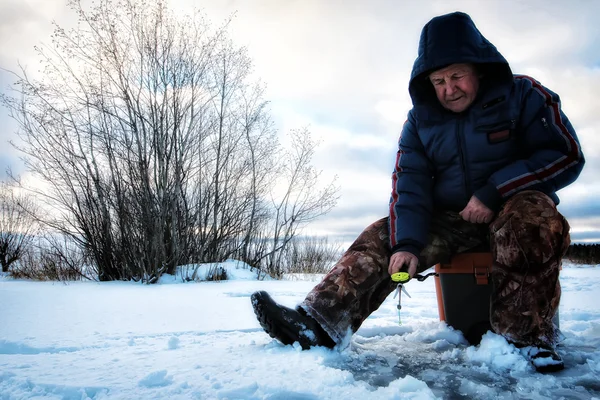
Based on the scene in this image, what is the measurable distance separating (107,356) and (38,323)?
0.88 m

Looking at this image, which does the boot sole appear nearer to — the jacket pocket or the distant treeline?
the jacket pocket

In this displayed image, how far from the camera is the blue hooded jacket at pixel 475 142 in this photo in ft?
4.44

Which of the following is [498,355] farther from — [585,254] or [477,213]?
[585,254]

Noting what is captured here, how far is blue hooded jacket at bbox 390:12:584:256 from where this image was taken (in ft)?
4.44

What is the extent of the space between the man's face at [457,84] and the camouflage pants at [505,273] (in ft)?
1.38

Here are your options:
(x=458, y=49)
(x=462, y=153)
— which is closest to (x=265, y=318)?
(x=462, y=153)

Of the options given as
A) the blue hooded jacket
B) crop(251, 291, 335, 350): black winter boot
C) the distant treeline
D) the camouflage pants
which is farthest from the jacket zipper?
the distant treeline

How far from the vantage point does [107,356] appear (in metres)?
1.29

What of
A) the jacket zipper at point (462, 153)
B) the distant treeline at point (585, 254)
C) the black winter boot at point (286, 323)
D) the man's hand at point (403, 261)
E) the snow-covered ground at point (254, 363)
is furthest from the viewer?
the distant treeline at point (585, 254)

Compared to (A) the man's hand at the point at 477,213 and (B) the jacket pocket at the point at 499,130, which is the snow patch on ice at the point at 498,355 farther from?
(B) the jacket pocket at the point at 499,130

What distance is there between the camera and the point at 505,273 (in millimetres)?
1274

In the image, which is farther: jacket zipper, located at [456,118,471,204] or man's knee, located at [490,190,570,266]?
jacket zipper, located at [456,118,471,204]

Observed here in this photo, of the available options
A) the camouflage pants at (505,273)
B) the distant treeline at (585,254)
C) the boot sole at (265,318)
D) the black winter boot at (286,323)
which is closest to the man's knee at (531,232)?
the camouflage pants at (505,273)

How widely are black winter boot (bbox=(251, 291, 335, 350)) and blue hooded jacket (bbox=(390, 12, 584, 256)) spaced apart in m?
0.43
